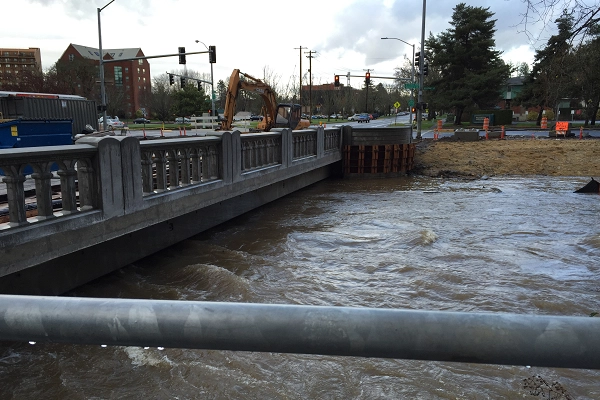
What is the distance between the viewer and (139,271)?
837 cm

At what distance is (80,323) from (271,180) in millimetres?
12020

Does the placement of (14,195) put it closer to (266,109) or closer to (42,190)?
(42,190)

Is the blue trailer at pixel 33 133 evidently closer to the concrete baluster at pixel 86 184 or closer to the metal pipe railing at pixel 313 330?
the concrete baluster at pixel 86 184

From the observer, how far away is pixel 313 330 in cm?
113

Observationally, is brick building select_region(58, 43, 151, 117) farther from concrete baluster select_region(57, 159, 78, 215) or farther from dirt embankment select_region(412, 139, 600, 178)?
concrete baluster select_region(57, 159, 78, 215)

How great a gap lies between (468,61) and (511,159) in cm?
3113

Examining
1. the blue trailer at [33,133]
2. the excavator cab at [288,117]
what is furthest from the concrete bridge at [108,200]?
the excavator cab at [288,117]

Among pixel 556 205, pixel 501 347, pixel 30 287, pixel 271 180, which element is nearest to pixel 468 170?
pixel 556 205

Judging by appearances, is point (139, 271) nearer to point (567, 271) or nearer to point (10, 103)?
point (567, 271)

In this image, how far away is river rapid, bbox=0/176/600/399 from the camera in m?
5.02

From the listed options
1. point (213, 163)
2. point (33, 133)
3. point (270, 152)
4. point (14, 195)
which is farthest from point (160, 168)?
point (33, 133)

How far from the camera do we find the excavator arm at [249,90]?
20.5 meters

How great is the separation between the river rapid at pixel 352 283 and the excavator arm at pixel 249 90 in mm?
6571

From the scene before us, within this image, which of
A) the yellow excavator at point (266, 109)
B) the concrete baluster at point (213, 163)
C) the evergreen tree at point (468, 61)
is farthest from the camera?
the evergreen tree at point (468, 61)
